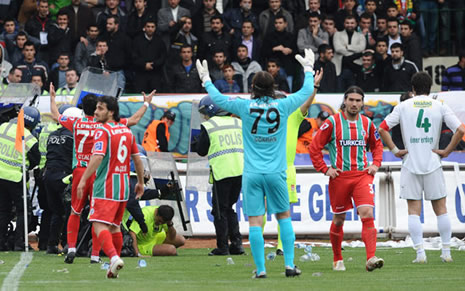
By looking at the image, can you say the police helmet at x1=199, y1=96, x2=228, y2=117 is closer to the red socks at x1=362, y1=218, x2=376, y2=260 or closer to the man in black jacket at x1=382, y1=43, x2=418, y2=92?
the red socks at x1=362, y1=218, x2=376, y2=260

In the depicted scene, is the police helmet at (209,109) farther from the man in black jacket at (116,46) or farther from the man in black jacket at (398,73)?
the man in black jacket at (398,73)

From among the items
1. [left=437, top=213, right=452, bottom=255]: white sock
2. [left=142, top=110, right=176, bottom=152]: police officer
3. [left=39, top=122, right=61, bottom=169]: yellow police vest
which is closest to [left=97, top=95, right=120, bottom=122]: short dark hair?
[left=437, top=213, right=452, bottom=255]: white sock

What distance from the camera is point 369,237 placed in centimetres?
1158

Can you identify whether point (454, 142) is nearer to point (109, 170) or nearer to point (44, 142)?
point (109, 170)

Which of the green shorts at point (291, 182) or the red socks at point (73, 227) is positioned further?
the green shorts at point (291, 182)

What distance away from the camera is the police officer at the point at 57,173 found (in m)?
15.2

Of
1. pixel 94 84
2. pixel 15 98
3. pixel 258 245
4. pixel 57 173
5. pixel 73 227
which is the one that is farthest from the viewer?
pixel 15 98

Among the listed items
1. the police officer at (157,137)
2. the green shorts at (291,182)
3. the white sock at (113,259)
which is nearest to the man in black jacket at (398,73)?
the police officer at (157,137)

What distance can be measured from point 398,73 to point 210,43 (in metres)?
4.15

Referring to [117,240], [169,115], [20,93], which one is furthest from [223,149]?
[169,115]

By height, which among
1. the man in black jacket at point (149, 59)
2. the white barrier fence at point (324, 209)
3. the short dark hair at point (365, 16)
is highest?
the short dark hair at point (365, 16)

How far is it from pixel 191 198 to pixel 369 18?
7705mm

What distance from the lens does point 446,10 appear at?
2678cm

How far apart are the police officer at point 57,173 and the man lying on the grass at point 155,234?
1267mm
